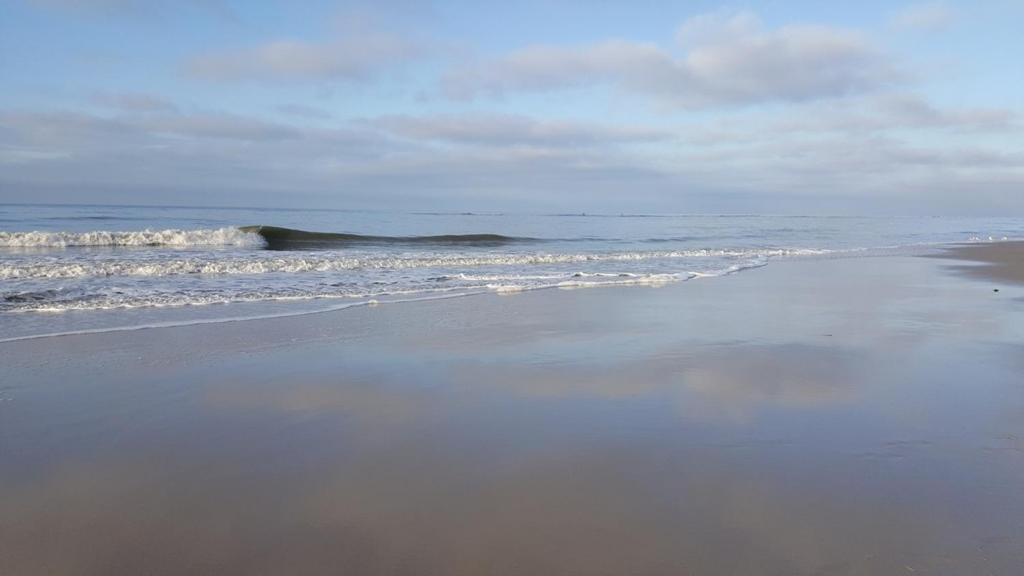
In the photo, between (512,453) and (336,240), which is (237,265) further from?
(336,240)

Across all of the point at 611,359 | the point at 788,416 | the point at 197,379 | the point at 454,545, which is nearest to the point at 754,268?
the point at 611,359

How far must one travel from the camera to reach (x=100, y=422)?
4.08 metres

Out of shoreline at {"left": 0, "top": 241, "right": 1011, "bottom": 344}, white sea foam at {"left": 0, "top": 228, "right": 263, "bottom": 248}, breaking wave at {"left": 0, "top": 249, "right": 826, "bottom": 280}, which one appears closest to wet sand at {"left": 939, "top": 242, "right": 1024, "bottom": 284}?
shoreline at {"left": 0, "top": 241, "right": 1011, "bottom": 344}

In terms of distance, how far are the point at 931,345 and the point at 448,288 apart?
735 cm

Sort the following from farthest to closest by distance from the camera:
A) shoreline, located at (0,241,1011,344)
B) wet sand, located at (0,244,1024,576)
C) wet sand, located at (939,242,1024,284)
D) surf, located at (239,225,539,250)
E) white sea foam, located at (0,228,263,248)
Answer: surf, located at (239,225,539,250), white sea foam, located at (0,228,263,248), wet sand, located at (939,242,1024,284), shoreline, located at (0,241,1011,344), wet sand, located at (0,244,1024,576)

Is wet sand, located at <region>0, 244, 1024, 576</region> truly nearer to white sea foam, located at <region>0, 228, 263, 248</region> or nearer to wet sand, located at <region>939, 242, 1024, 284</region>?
wet sand, located at <region>939, 242, 1024, 284</region>

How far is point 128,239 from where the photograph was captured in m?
21.4

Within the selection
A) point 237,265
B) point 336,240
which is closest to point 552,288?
point 237,265

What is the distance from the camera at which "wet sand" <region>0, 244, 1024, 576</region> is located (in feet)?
8.38

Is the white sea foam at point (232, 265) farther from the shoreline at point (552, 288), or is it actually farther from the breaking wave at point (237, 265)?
the shoreline at point (552, 288)

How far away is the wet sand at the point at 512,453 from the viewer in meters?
2.55

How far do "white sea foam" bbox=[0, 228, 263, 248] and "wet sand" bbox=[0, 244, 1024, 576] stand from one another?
1658 centimetres

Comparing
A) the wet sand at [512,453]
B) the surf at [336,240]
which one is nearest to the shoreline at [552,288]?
the wet sand at [512,453]

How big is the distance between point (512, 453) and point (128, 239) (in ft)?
72.1
